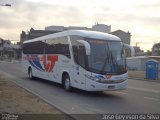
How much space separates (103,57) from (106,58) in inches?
5.9

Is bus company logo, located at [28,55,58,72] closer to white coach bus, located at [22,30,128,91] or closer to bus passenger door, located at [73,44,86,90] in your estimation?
white coach bus, located at [22,30,128,91]

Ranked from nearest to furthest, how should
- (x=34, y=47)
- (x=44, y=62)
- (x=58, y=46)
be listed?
1. (x=58, y=46)
2. (x=44, y=62)
3. (x=34, y=47)

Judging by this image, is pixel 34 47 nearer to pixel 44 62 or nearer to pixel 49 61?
pixel 44 62

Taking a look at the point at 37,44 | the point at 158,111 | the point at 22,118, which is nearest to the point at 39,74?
the point at 37,44

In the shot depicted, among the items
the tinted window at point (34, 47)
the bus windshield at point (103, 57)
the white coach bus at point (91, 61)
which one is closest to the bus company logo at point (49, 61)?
Result: the white coach bus at point (91, 61)

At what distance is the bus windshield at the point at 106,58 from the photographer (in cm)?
1756

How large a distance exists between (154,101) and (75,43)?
4974 mm

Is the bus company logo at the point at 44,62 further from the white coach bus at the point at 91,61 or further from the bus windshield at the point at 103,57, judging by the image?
the bus windshield at the point at 103,57

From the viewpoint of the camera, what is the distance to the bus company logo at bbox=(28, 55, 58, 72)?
74.3 ft

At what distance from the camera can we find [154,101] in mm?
16484

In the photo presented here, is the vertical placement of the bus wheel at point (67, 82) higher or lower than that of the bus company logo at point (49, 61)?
lower

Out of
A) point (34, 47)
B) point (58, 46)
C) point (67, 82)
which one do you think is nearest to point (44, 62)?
point (58, 46)

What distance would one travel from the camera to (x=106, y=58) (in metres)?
17.8

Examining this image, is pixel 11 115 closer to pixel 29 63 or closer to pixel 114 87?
pixel 114 87
